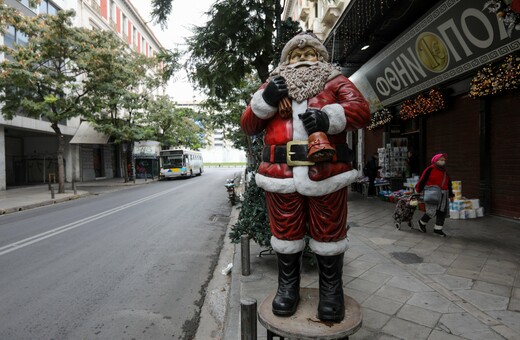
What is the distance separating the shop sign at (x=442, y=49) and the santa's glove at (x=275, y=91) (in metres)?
5.43

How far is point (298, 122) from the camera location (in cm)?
232

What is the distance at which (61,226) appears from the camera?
826 cm

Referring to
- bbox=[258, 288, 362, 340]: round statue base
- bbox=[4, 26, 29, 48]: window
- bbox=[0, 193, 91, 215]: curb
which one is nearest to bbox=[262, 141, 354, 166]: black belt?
Answer: bbox=[258, 288, 362, 340]: round statue base

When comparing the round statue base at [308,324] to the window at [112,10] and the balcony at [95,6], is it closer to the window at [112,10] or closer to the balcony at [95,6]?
the balcony at [95,6]

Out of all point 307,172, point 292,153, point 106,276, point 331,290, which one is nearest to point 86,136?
point 106,276

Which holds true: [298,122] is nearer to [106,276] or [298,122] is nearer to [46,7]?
[106,276]

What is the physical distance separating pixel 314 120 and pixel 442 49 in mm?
6843

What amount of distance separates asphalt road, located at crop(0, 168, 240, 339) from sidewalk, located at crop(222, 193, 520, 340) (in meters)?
0.73

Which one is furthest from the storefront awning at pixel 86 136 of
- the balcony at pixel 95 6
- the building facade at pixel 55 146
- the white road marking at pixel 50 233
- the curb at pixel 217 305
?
the curb at pixel 217 305

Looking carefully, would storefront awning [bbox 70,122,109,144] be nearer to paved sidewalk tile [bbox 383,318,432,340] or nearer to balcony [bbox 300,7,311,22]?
balcony [bbox 300,7,311,22]

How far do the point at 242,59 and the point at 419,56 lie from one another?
15.7ft

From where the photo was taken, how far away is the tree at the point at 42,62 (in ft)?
43.2

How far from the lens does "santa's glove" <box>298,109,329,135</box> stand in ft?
7.05

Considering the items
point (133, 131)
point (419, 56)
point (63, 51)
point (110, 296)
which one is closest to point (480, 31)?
point (419, 56)
